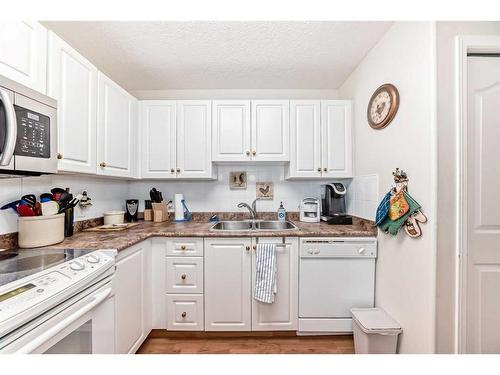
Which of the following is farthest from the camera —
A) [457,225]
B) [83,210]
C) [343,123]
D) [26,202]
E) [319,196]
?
[319,196]

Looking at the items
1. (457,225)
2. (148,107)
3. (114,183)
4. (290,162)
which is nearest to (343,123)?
(290,162)

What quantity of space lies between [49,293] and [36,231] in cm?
68

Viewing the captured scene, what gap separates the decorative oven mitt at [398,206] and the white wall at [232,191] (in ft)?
3.42

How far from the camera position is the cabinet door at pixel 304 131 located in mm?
2125

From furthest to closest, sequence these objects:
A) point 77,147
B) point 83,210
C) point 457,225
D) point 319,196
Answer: point 319,196 → point 83,210 → point 77,147 → point 457,225

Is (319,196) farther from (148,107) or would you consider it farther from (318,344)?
(148,107)

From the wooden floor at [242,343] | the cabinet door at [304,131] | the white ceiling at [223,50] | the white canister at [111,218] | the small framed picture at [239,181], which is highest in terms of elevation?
the white ceiling at [223,50]

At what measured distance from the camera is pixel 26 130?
985 millimetres

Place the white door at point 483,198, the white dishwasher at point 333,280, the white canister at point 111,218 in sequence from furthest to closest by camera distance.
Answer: the white canister at point 111,218
the white dishwasher at point 333,280
the white door at point 483,198

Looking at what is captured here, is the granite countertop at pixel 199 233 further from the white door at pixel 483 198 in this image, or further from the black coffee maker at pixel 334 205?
the white door at pixel 483 198

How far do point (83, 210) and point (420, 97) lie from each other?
2.56 m

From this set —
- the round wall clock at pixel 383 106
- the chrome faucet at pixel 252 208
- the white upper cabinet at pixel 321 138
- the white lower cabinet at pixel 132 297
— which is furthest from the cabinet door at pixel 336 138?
the white lower cabinet at pixel 132 297

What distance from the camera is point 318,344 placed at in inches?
67.0
